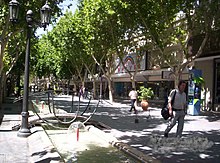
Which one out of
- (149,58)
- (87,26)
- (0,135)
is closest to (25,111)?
(0,135)

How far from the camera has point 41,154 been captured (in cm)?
823

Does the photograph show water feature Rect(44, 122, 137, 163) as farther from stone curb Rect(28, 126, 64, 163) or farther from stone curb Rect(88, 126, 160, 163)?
stone curb Rect(28, 126, 64, 163)

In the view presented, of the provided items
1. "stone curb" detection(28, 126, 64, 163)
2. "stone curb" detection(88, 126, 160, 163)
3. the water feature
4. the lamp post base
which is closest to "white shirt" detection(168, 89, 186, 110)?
"stone curb" detection(88, 126, 160, 163)

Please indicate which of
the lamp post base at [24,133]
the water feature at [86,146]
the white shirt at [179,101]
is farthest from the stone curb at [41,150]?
the white shirt at [179,101]

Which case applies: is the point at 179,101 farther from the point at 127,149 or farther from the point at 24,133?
the point at 24,133

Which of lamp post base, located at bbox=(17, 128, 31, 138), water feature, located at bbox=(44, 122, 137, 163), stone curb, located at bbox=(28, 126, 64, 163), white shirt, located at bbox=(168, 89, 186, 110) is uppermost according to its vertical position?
white shirt, located at bbox=(168, 89, 186, 110)

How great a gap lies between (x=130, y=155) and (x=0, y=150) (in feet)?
10.9

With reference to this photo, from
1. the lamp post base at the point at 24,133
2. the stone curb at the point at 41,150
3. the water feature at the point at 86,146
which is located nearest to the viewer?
the stone curb at the point at 41,150

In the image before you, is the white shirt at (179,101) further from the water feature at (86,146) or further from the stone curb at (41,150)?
the stone curb at (41,150)

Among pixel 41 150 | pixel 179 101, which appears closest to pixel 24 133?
pixel 41 150

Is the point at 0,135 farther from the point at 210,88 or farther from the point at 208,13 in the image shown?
the point at 210,88

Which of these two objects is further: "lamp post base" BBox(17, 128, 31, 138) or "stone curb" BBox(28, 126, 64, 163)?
"lamp post base" BBox(17, 128, 31, 138)

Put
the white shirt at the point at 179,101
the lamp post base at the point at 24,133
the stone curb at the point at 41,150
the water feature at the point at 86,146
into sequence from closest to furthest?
1. the stone curb at the point at 41,150
2. the water feature at the point at 86,146
3. the white shirt at the point at 179,101
4. the lamp post base at the point at 24,133

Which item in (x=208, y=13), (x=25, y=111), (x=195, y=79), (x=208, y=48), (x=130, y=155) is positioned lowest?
(x=130, y=155)
